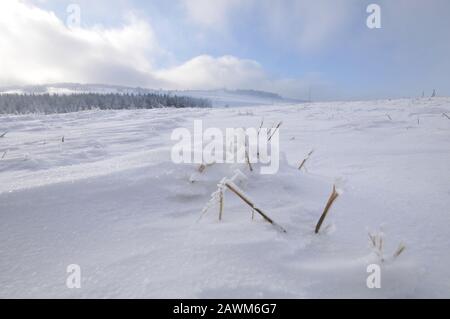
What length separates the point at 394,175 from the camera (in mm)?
1675

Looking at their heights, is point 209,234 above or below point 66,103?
below

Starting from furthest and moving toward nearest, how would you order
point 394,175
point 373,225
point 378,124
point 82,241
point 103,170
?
point 378,124 < point 394,175 < point 103,170 < point 373,225 < point 82,241

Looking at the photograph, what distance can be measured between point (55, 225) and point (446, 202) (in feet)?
5.35

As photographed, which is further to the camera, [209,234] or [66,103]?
[66,103]

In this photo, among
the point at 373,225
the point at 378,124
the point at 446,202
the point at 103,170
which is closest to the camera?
the point at 373,225

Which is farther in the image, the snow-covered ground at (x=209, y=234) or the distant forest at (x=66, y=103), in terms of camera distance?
the distant forest at (x=66, y=103)

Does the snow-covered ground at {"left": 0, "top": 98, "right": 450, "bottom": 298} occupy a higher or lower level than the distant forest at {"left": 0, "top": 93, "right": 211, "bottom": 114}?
lower

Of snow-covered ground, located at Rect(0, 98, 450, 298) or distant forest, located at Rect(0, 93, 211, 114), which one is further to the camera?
distant forest, located at Rect(0, 93, 211, 114)

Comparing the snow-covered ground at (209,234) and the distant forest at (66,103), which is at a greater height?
the distant forest at (66,103)
